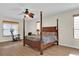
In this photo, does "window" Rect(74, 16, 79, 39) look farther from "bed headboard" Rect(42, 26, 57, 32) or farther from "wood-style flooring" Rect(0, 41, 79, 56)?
"bed headboard" Rect(42, 26, 57, 32)

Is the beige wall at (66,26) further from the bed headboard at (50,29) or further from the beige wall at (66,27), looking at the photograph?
the bed headboard at (50,29)

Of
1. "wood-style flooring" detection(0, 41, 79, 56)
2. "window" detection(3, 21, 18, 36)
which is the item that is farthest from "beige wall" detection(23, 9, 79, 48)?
"window" detection(3, 21, 18, 36)

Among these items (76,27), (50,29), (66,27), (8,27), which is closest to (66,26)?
(66,27)

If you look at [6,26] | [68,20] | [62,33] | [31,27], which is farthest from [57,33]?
[6,26]

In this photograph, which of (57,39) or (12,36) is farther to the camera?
(12,36)

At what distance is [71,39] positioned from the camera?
4.52 meters

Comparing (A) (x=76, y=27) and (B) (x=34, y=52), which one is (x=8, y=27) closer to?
(B) (x=34, y=52)

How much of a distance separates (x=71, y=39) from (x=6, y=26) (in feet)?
14.6

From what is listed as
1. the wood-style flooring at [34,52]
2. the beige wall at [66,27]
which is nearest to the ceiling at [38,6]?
the beige wall at [66,27]

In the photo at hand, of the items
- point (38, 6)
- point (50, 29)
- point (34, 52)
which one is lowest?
point (34, 52)

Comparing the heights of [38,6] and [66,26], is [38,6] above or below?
above

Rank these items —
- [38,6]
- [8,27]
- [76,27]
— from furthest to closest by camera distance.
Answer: [8,27] → [76,27] → [38,6]

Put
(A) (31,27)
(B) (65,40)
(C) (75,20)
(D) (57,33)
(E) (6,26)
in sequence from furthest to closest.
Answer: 1. (E) (6,26)
2. (A) (31,27)
3. (D) (57,33)
4. (B) (65,40)
5. (C) (75,20)

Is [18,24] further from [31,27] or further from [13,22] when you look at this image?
[31,27]
